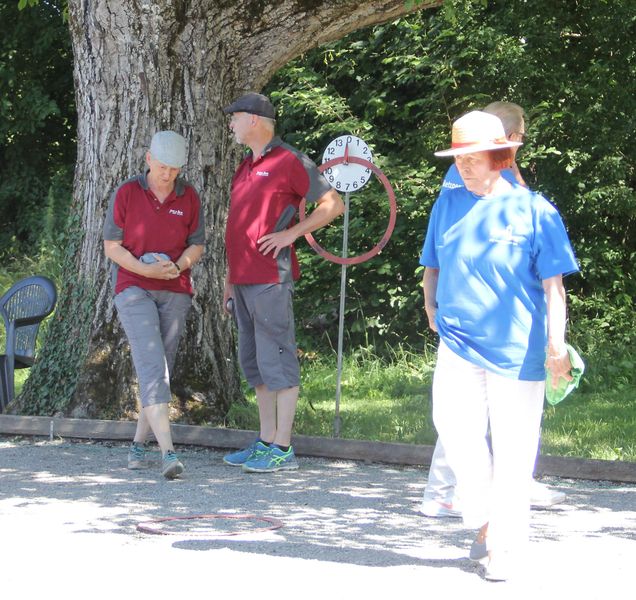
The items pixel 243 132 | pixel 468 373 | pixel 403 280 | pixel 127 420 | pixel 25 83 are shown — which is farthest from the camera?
pixel 25 83

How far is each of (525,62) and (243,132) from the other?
22.1 feet

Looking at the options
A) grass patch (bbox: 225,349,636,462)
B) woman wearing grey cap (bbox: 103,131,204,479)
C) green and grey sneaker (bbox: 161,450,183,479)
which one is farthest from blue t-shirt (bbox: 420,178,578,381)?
grass patch (bbox: 225,349,636,462)

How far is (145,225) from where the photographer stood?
781 cm

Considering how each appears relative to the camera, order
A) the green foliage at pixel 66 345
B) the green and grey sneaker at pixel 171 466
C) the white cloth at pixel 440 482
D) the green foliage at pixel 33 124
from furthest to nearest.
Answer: the green foliage at pixel 33 124
the green foliage at pixel 66 345
the green and grey sneaker at pixel 171 466
the white cloth at pixel 440 482

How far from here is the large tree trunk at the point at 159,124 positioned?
9.18m

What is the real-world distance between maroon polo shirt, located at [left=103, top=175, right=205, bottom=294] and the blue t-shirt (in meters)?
3.03

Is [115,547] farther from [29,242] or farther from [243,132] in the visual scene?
[29,242]

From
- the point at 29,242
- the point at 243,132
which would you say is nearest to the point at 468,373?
the point at 243,132

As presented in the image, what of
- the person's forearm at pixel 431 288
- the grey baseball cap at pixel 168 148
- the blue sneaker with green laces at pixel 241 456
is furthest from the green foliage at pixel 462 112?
the person's forearm at pixel 431 288

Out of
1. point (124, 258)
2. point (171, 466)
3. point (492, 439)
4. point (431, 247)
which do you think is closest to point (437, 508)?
point (492, 439)

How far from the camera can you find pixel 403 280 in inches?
584

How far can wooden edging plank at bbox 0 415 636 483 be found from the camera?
7801mm

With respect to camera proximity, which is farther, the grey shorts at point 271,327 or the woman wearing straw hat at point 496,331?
the grey shorts at point 271,327

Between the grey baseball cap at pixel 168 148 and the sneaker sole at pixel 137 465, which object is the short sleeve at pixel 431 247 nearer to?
the grey baseball cap at pixel 168 148
